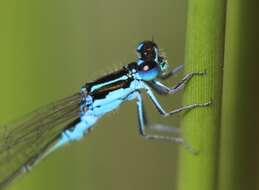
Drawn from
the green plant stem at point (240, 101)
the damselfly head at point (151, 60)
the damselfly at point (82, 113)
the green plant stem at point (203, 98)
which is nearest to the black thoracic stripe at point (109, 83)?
the damselfly at point (82, 113)

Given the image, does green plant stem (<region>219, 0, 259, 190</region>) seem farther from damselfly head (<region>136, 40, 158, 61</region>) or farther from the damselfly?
damselfly head (<region>136, 40, 158, 61</region>)

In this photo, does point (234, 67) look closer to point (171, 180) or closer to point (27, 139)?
point (171, 180)

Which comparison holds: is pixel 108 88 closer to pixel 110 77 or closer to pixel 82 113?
pixel 110 77

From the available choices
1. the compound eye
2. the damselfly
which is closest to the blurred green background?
the damselfly

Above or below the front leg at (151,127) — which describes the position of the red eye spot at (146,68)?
above

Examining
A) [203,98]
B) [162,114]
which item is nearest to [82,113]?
[162,114]

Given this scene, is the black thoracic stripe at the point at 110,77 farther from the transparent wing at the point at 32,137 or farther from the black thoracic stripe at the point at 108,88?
the transparent wing at the point at 32,137
